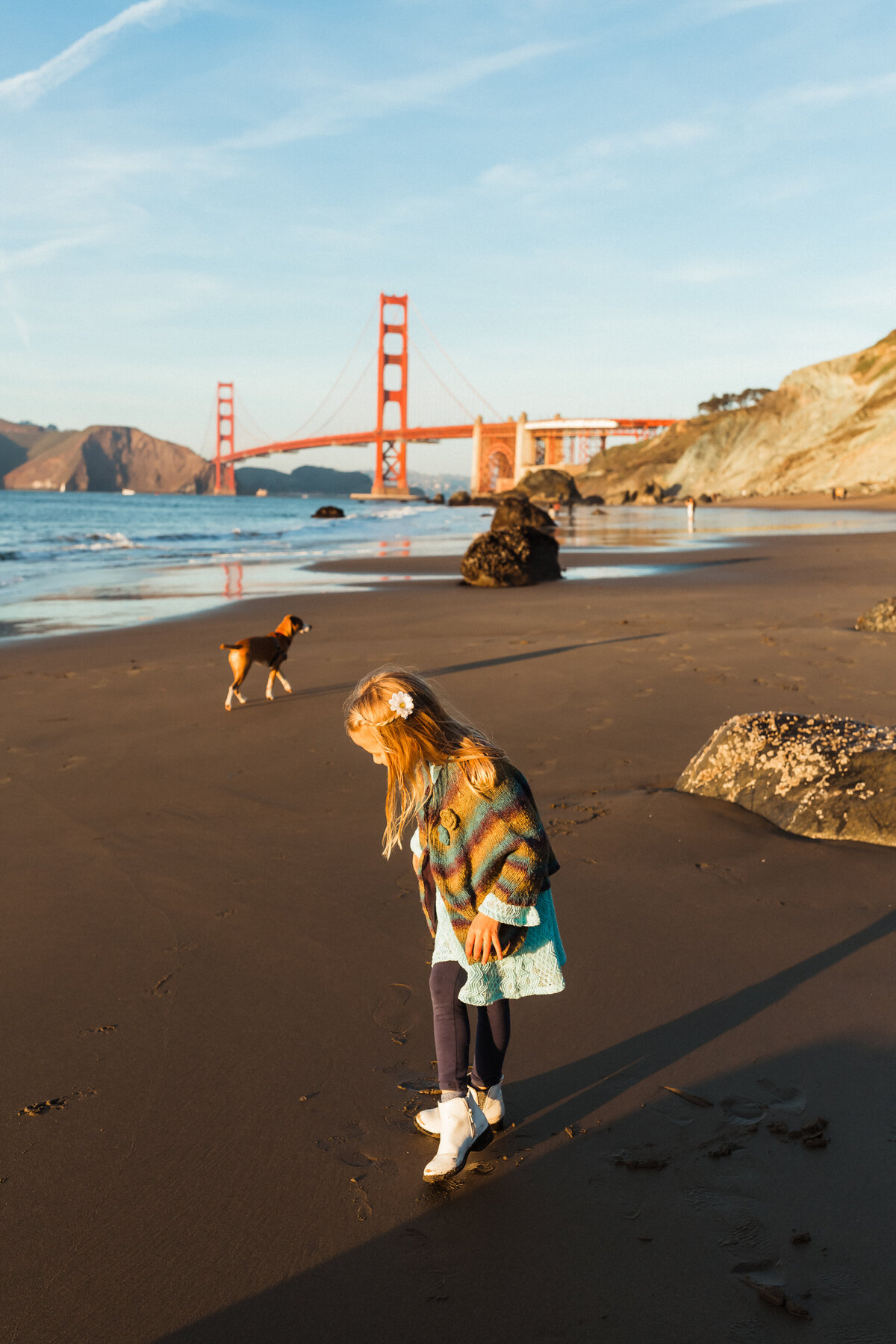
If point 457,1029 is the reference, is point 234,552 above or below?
above

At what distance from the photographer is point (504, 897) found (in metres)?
1.74

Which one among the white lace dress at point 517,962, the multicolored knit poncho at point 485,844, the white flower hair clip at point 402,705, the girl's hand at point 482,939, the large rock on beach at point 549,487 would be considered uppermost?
the large rock on beach at point 549,487

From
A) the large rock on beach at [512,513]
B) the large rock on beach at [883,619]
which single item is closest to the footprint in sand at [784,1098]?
the large rock on beach at [883,619]

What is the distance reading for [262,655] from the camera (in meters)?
5.54

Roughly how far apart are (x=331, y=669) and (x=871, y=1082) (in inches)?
195


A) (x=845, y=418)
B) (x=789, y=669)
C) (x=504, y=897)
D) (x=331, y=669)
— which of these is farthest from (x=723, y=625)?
(x=845, y=418)

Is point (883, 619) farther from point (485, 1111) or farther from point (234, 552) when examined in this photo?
point (234, 552)

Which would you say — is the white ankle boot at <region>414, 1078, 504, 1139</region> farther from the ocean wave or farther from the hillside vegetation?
the hillside vegetation

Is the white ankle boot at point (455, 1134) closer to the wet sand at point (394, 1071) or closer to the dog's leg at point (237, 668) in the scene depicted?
the wet sand at point (394, 1071)

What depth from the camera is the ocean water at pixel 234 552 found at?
1122cm

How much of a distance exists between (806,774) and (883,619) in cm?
406

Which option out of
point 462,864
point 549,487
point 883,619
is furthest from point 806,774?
point 549,487

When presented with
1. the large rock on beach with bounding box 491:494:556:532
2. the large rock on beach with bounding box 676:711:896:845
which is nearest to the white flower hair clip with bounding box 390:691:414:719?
the large rock on beach with bounding box 676:711:896:845

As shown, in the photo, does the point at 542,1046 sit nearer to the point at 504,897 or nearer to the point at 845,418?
the point at 504,897
